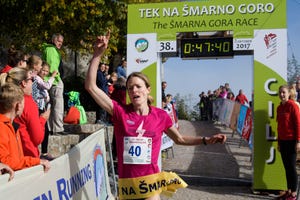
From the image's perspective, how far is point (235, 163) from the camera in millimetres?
11219

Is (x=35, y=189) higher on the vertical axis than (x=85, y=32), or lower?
lower

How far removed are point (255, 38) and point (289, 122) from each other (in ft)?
5.77

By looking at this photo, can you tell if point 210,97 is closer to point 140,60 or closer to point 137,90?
point 140,60

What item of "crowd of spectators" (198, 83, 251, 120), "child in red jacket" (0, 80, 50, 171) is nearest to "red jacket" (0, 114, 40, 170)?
"child in red jacket" (0, 80, 50, 171)

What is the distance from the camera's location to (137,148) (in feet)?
12.7

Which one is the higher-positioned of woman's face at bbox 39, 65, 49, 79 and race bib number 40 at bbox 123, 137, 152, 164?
woman's face at bbox 39, 65, 49, 79

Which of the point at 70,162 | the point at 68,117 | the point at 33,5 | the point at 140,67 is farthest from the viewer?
the point at 33,5

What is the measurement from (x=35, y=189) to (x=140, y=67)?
566 centimetres

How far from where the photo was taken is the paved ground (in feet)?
25.8

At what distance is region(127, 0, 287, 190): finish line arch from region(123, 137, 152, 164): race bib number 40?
4602 millimetres

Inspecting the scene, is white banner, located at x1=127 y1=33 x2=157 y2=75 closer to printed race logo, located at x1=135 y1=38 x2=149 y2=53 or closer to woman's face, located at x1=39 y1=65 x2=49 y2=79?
printed race logo, located at x1=135 y1=38 x2=149 y2=53

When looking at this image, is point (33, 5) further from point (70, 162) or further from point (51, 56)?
point (70, 162)

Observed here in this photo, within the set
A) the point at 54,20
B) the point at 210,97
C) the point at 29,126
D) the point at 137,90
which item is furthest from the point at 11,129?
the point at 210,97

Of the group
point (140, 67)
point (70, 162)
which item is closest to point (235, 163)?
point (140, 67)
